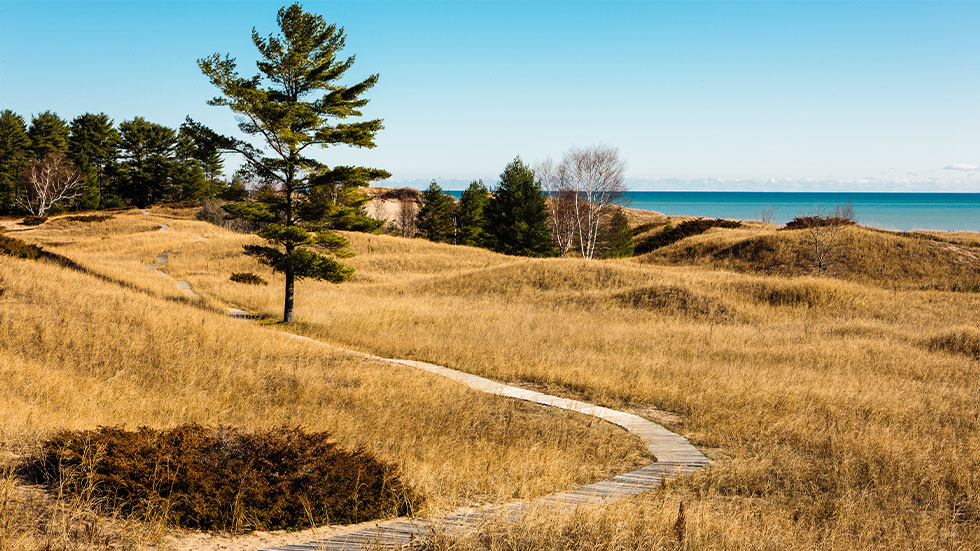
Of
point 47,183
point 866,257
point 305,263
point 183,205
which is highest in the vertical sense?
point 47,183

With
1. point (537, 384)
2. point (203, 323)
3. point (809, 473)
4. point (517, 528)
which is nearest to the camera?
point (517, 528)

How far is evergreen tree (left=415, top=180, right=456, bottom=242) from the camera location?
75.4m

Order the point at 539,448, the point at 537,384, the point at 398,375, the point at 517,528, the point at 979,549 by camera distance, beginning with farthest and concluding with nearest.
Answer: the point at 537,384, the point at 398,375, the point at 539,448, the point at 979,549, the point at 517,528

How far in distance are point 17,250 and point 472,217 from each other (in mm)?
54854

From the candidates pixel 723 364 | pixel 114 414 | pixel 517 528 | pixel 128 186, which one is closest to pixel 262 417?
pixel 114 414

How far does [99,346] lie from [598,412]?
1088 centimetres

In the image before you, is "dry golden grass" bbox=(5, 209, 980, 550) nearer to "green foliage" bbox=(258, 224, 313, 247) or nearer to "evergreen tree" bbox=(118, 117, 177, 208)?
"green foliage" bbox=(258, 224, 313, 247)

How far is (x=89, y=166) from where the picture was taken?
3386 inches

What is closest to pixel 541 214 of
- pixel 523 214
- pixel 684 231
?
pixel 523 214

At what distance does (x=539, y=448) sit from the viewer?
370 inches

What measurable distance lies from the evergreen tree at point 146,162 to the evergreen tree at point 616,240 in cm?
6752

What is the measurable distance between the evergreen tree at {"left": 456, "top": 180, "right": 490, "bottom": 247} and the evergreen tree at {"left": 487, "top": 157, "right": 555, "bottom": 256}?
10710 millimetres

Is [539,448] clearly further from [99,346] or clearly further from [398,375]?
[99,346]

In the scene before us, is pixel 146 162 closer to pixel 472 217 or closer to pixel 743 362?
pixel 472 217
